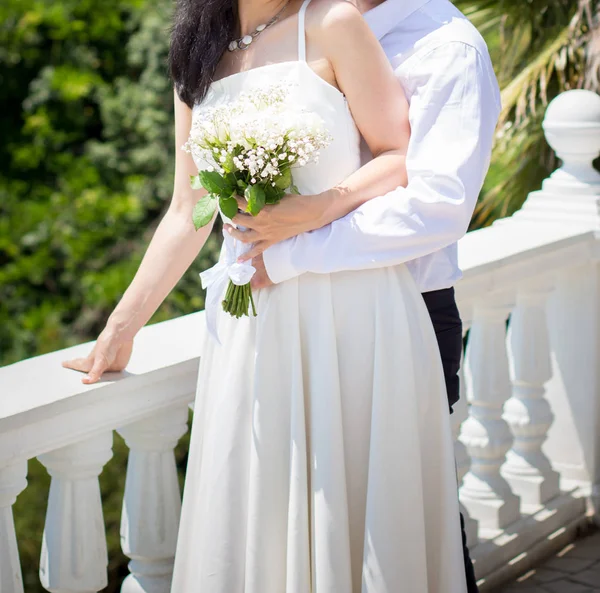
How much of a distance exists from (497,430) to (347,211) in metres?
1.33

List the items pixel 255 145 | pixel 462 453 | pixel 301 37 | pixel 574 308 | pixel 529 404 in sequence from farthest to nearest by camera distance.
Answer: pixel 574 308
pixel 529 404
pixel 462 453
pixel 301 37
pixel 255 145

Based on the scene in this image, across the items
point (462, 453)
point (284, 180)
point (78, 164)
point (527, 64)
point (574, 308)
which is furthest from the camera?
point (78, 164)

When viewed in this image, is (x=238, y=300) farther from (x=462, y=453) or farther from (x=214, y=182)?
(x=462, y=453)

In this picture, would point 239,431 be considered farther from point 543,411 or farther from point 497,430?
point 543,411

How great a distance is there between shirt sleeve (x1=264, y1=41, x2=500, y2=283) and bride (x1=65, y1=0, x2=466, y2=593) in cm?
5

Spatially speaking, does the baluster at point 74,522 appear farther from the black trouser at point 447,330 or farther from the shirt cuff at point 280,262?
the black trouser at point 447,330

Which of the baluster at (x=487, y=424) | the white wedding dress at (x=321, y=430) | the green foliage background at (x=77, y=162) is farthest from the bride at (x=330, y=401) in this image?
the green foliage background at (x=77, y=162)

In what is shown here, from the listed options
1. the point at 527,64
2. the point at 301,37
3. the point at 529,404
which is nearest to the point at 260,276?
the point at 301,37

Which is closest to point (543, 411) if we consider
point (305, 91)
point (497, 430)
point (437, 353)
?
point (497, 430)

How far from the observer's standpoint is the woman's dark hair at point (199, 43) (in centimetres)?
232

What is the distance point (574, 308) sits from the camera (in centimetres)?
351

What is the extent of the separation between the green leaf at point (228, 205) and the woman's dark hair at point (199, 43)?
39 cm

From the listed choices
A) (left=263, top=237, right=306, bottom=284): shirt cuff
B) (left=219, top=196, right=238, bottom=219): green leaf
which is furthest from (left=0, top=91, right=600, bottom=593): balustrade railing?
(left=219, top=196, right=238, bottom=219): green leaf

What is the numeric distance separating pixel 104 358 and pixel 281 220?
517mm
